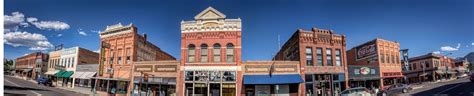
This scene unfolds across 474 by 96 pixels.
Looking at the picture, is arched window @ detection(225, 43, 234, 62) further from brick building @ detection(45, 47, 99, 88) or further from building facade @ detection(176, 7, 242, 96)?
brick building @ detection(45, 47, 99, 88)

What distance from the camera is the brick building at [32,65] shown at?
48.2 metres

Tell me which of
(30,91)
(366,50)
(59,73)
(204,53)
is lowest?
(30,91)


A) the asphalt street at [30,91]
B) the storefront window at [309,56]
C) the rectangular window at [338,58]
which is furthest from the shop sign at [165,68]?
the rectangular window at [338,58]

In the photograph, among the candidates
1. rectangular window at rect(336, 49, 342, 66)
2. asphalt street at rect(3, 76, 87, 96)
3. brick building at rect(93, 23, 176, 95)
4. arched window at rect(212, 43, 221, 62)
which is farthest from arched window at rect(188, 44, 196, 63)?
rectangular window at rect(336, 49, 342, 66)

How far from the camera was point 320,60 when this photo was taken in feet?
92.2

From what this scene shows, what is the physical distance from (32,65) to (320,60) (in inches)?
2033

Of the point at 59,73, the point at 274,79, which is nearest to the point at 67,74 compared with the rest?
the point at 59,73

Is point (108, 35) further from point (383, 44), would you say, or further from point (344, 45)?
point (383, 44)

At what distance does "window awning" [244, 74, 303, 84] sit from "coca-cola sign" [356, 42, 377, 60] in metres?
15.0

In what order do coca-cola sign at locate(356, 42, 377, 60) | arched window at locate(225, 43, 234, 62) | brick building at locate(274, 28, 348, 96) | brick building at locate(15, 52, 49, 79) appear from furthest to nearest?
1. brick building at locate(15, 52, 49, 79)
2. coca-cola sign at locate(356, 42, 377, 60)
3. brick building at locate(274, 28, 348, 96)
4. arched window at locate(225, 43, 234, 62)

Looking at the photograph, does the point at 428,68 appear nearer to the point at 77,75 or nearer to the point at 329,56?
the point at 329,56

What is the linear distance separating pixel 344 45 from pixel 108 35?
2668 cm

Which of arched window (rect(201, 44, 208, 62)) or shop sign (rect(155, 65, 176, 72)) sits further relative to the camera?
shop sign (rect(155, 65, 176, 72))

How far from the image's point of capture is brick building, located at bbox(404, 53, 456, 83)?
51.1 meters
